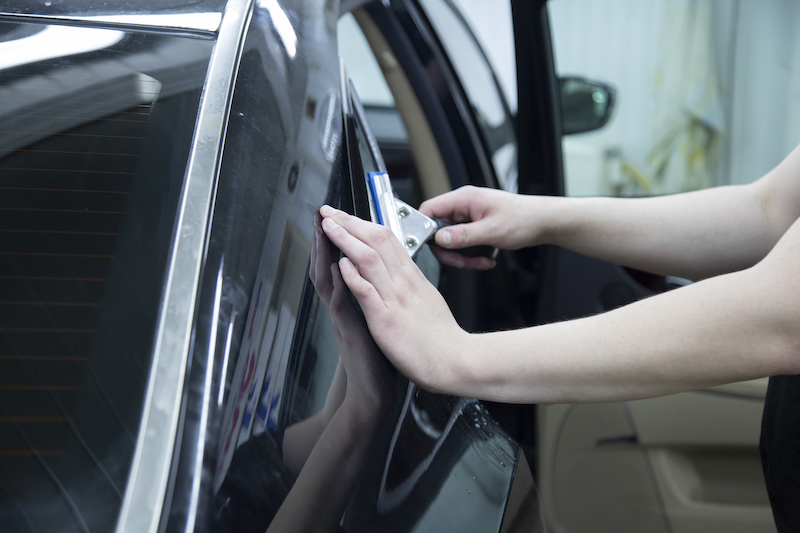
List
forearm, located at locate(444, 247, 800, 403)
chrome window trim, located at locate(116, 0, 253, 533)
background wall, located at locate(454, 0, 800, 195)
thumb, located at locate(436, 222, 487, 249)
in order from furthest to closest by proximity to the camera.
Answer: background wall, located at locate(454, 0, 800, 195) → thumb, located at locate(436, 222, 487, 249) → forearm, located at locate(444, 247, 800, 403) → chrome window trim, located at locate(116, 0, 253, 533)

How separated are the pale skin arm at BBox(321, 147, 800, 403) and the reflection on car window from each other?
1164 millimetres

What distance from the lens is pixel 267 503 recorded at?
62cm

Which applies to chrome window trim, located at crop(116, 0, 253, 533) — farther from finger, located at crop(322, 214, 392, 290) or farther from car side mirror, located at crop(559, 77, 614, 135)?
car side mirror, located at crop(559, 77, 614, 135)

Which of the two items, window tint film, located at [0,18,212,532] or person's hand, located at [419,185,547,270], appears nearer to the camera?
window tint film, located at [0,18,212,532]

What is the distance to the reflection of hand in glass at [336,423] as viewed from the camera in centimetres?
65

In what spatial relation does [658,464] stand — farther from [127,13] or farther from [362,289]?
[127,13]

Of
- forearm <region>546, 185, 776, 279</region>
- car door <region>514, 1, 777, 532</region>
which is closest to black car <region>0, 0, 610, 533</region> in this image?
forearm <region>546, 185, 776, 279</region>

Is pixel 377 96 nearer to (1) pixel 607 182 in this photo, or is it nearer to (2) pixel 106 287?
(1) pixel 607 182

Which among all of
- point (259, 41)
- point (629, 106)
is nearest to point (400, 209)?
point (259, 41)

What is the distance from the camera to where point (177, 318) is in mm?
660

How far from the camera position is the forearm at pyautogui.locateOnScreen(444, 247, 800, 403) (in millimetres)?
771

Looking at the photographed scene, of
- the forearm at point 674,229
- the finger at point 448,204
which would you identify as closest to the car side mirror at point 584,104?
the forearm at point 674,229

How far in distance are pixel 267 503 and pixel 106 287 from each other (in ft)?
0.99

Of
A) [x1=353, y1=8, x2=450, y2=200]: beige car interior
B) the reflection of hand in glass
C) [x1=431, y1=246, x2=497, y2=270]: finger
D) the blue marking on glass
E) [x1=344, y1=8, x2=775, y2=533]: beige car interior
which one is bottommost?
[x1=344, y1=8, x2=775, y2=533]: beige car interior
